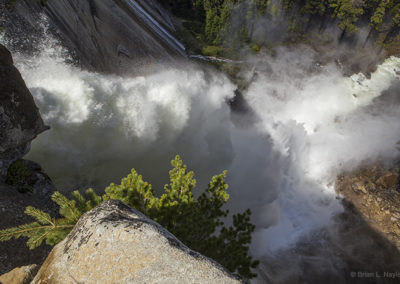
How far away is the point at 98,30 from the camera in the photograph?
1223 centimetres

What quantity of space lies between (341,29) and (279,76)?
59.0ft

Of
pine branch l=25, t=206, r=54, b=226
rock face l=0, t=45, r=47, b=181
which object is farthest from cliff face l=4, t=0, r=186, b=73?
pine branch l=25, t=206, r=54, b=226

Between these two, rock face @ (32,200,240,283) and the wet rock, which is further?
the wet rock

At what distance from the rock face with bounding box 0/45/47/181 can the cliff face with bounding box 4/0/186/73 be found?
312 centimetres

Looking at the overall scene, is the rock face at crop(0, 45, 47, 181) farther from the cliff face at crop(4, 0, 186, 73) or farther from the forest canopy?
the forest canopy

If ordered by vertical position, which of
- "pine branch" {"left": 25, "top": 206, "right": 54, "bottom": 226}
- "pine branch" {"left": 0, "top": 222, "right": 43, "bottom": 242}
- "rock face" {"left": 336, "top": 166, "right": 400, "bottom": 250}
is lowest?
"rock face" {"left": 336, "top": 166, "right": 400, "bottom": 250}

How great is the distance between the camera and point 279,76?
29.4m

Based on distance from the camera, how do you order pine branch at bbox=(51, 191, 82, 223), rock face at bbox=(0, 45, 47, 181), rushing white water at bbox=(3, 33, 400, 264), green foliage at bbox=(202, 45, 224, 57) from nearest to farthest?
pine branch at bbox=(51, 191, 82, 223), rock face at bbox=(0, 45, 47, 181), rushing white water at bbox=(3, 33, 400, 264), green foliage at bbox=(202, 45, 224, 57)

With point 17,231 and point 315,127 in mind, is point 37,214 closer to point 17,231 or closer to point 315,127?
point 17,231

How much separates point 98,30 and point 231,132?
10692mm

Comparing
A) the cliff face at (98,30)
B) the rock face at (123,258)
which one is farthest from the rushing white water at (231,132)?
the rock face at (123,258)

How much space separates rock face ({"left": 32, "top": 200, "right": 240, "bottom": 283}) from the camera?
8.51ft

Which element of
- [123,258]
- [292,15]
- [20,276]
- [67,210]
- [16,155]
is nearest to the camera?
[123,258]

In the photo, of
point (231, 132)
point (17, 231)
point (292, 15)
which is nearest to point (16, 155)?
point (17, 231)
